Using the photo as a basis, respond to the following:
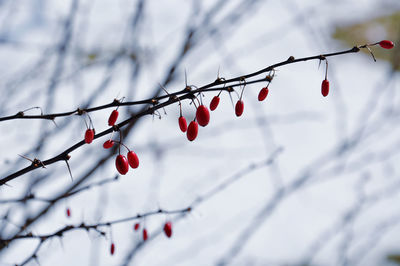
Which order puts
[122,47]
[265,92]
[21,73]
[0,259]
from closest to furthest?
[265,92] → [0,259] → [122,47] → [21,73]

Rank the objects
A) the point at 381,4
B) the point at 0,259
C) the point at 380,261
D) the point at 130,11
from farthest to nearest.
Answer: the point at 381,4, the point at 380,261, the point at 130,11, the point at 0,259

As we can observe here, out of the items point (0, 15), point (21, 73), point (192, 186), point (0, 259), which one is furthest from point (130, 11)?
point (0, 259)

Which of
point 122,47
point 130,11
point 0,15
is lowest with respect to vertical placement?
point 122,47

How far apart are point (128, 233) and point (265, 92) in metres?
1.68

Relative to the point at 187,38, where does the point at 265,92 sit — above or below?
below

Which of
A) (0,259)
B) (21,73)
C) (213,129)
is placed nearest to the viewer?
(0,259)

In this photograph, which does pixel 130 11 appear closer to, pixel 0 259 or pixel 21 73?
pixel 21 73

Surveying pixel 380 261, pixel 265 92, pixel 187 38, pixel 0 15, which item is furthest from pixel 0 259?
pixel 380 261

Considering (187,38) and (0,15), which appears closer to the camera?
(187,38)

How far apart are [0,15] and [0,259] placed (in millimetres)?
1516

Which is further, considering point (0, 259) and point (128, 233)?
point (128, 233)

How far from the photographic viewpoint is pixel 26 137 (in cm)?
231

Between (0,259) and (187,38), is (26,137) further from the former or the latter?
(187,38)

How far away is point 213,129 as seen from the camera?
266 cm
